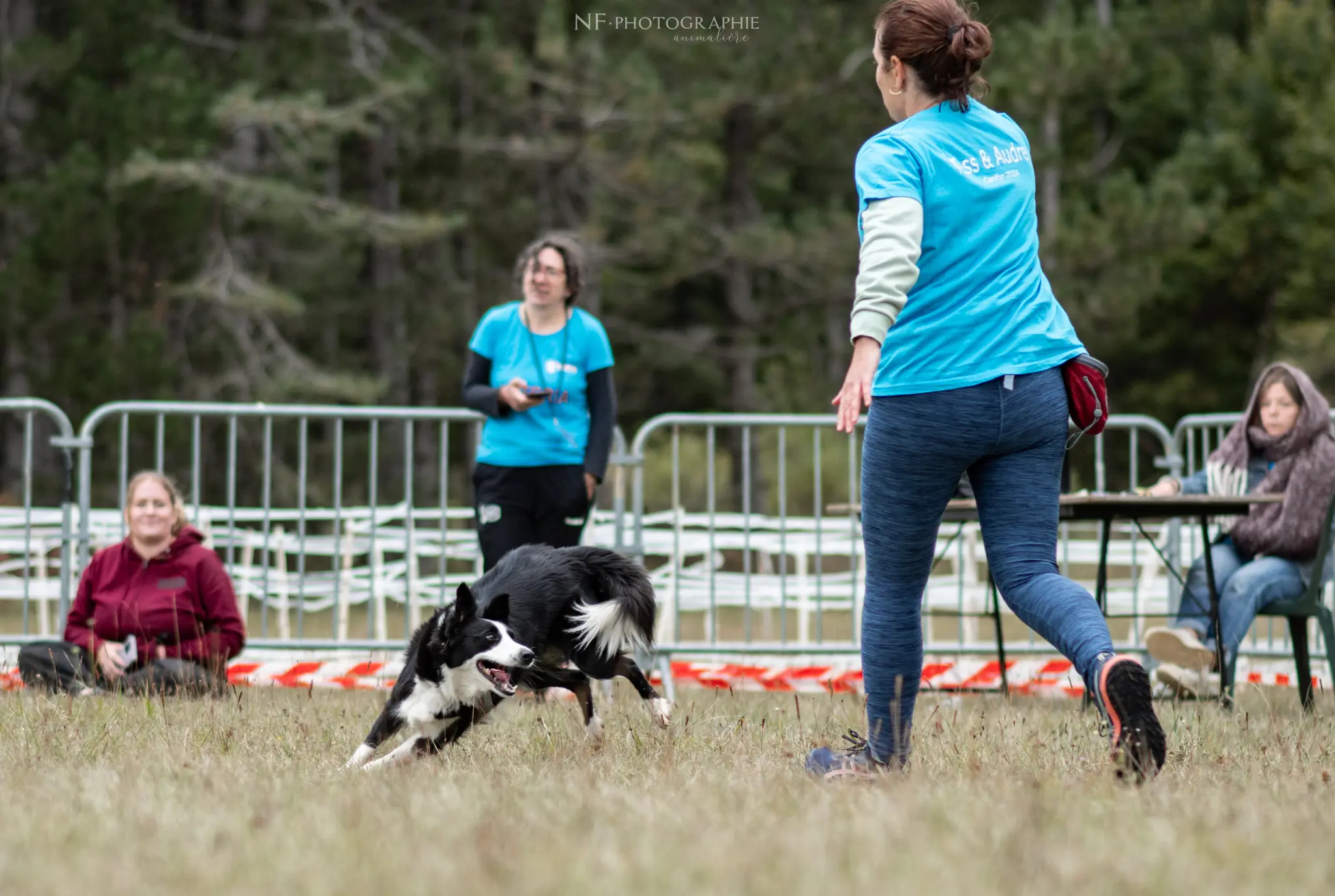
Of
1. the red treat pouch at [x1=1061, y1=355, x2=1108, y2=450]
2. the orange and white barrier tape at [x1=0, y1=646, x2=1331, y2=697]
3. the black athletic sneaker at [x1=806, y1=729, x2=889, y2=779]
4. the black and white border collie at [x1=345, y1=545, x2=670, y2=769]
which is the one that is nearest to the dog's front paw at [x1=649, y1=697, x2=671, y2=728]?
the black and white border collie at [x1=345, y1=545, x2=670, y2=769]

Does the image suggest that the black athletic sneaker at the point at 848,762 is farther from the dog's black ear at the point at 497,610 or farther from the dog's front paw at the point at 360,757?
the dog's front paw at the point at 360,757

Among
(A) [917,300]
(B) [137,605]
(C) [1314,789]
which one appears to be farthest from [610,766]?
(B) [137,605]

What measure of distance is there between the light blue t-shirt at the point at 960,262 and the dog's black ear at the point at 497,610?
4.72 ft

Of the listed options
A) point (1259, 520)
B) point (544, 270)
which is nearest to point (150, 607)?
point (544, 270)

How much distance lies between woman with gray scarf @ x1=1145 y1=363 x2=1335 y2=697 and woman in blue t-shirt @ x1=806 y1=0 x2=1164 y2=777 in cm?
275

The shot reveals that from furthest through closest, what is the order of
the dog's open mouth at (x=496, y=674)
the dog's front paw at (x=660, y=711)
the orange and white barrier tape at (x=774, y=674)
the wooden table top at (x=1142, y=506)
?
the orange and white barrier tape at (x=774, y=674), the wooden table top at (x=1142, y=506), the dog's front paw at (x=660, y=711), the dog's open mouth at (x=496, y=674)

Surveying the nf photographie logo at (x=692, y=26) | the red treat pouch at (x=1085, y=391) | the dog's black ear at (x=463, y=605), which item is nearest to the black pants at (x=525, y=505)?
the dog's black ear at (x=463, y=605)

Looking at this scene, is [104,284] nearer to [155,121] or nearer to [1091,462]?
[155,121]

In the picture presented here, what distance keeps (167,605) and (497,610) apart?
2332 mm

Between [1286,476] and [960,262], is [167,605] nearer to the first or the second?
[960,262]

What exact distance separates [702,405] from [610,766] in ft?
73.7

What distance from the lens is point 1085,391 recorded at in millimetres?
3854

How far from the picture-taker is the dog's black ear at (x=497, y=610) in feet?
15.5

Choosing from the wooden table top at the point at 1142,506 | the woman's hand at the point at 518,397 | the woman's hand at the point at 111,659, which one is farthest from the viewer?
the woman's hand at the point at 518,397
